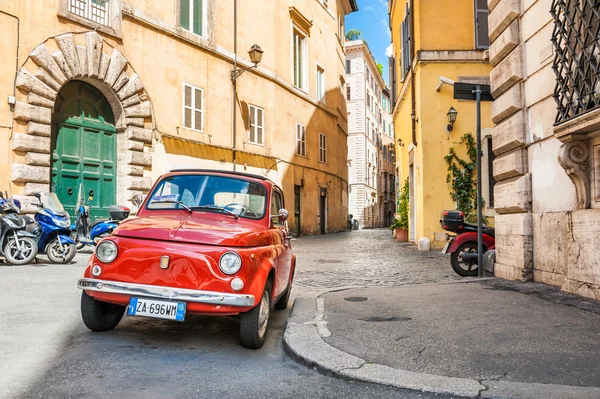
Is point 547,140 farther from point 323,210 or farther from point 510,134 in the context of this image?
point 323,210

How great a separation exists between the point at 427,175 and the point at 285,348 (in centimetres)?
1066

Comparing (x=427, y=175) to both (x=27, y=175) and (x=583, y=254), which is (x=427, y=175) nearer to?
(x=583, y=254)

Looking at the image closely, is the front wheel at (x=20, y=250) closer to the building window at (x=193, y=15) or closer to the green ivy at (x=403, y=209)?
the building window at (x=193, y=15)

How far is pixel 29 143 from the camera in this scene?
1234cm

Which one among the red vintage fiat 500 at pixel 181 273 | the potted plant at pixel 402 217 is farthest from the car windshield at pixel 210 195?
the potted plant at pixel 402 217

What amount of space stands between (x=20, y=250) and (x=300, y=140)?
647 inches

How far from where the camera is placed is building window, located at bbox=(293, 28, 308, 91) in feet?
81.5

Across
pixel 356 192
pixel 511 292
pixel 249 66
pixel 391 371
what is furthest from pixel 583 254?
pixel 356 192

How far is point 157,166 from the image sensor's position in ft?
53.0

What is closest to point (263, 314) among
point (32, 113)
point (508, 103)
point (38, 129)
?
point (508, 103)

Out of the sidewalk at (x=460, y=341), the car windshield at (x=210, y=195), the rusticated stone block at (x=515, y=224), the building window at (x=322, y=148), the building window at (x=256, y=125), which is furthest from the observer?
the building window at (x=322, y=148)

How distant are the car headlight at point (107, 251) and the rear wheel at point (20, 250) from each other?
616cm

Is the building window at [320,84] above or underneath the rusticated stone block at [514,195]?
above

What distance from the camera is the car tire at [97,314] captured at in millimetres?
4422
